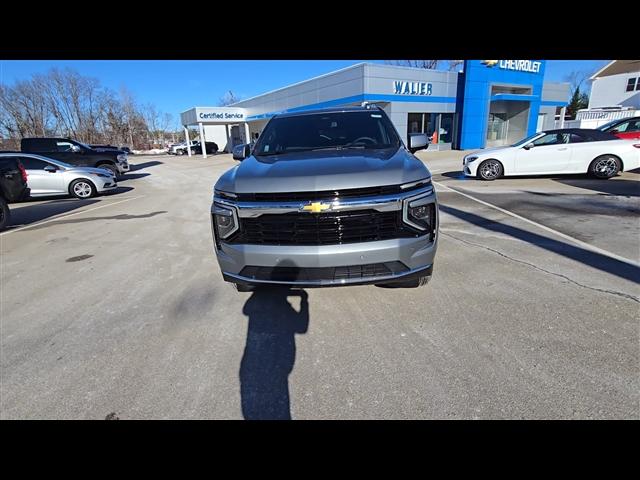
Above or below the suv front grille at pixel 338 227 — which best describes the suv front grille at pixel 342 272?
below

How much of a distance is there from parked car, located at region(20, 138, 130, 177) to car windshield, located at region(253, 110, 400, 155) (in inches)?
560

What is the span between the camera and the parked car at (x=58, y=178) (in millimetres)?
10523

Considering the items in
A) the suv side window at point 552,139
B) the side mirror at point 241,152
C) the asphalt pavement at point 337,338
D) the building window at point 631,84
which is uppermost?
the building window at point 631,84

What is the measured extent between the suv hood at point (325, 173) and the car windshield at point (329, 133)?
59 centimetres

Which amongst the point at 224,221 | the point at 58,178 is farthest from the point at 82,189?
the point at 224,221

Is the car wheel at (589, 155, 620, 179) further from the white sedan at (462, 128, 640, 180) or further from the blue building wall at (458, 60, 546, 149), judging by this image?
the blue building wall at (458, 60, 546, 149)

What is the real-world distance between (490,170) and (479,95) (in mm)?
17923

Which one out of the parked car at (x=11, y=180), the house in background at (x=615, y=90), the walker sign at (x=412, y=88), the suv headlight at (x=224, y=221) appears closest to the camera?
the suv headlight at (x=224, y=221)

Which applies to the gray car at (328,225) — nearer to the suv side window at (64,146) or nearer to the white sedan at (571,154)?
the white sedan at (571,154)

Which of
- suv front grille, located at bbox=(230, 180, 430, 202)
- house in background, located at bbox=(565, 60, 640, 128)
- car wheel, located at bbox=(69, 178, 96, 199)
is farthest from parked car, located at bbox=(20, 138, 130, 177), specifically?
house in background, located at bbox=(565, 60, 640, 128)

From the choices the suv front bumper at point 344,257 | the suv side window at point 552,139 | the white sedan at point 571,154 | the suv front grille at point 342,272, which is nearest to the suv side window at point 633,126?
the white sedan at point 571,154

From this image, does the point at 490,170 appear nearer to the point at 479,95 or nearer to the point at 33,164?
the point at 33,164

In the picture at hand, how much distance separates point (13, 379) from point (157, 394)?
1.23 m
